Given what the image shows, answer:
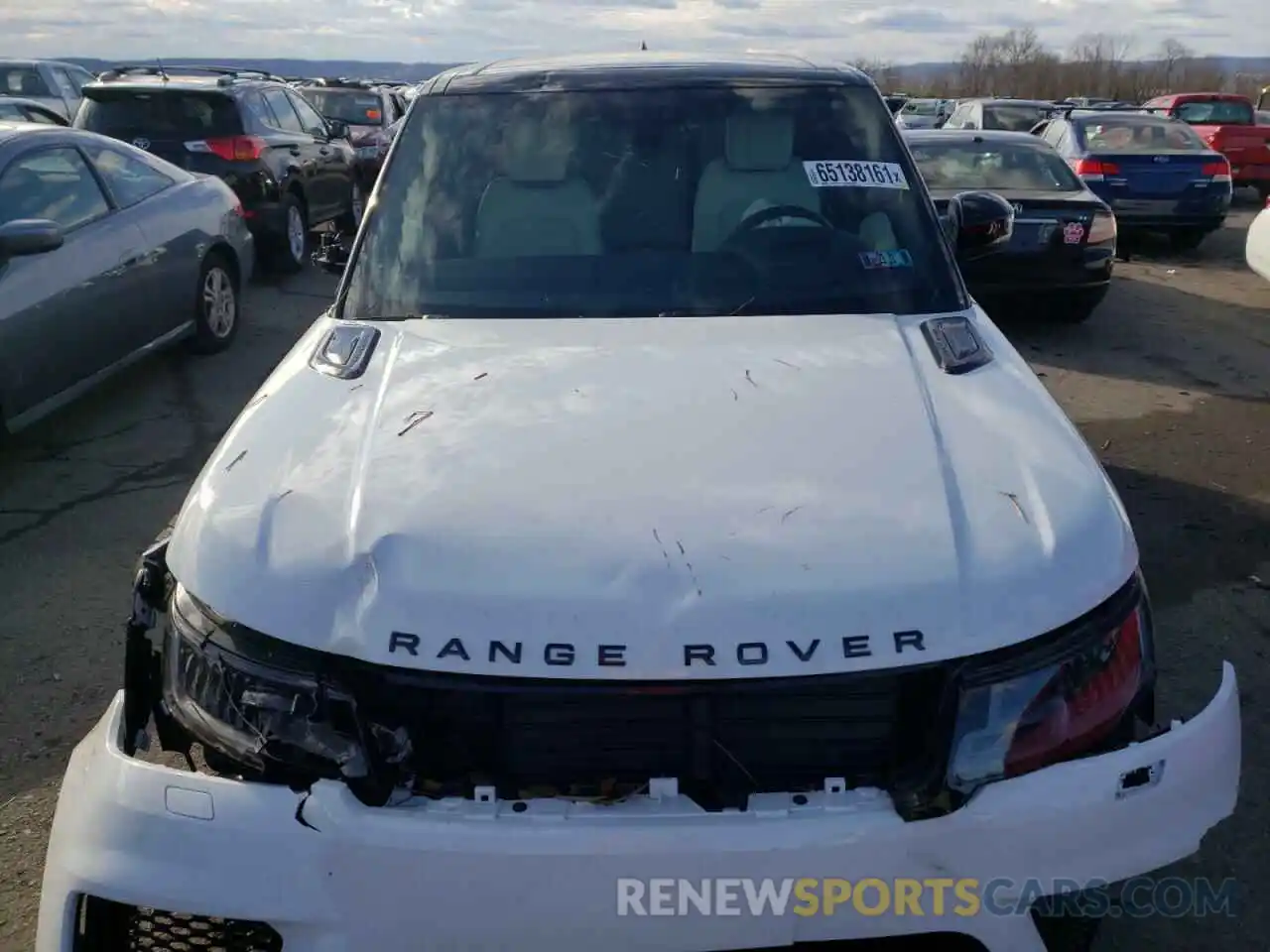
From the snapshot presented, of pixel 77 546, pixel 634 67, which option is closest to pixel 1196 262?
pixel 634 67

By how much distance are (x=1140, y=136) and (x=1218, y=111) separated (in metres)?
7.94

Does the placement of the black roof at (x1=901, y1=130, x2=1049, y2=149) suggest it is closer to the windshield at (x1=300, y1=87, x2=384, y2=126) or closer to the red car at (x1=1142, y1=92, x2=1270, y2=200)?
the red car at (x1=1142, y1=92, x2=1270, y2=200)

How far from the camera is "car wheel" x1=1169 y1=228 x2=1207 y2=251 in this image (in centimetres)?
1230

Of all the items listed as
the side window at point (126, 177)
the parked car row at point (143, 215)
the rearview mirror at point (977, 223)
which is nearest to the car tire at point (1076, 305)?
the rearview mirror at point (977, 223)

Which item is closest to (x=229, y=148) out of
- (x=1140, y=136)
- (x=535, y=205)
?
(x=535, y=205)

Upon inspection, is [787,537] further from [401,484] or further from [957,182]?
[957,182]

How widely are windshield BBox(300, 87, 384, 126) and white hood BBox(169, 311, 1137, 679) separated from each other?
1538cm

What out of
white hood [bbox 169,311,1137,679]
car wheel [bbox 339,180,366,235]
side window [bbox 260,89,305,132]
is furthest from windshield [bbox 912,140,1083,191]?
white hood [bbox 169,311,1137,679]

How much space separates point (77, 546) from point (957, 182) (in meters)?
6.83

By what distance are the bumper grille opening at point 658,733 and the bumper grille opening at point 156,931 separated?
0.37 m

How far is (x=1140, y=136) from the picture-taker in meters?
12.3

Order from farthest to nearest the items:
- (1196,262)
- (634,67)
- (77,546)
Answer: (1196,262)
(77,546)
(634,67)

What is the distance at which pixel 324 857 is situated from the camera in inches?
68.9

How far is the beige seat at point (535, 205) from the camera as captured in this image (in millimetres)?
3145
